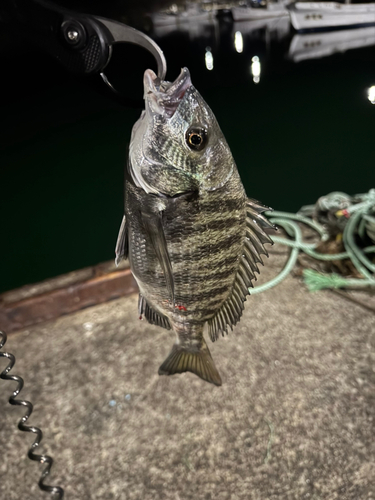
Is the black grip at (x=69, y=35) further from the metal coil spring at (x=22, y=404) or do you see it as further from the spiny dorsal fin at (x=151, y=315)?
the metal coil spring at (x=22, y=404)

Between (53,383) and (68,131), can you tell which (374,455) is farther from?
(68,131)

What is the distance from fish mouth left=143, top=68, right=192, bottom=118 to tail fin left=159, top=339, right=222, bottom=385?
558 mm

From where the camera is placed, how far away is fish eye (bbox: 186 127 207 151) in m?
0.78

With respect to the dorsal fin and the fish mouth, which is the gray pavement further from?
the fish mouth

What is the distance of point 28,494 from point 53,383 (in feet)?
1.94

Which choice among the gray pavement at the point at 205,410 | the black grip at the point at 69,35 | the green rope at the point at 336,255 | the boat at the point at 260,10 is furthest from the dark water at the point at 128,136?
the gray pavement at the point at 205,410

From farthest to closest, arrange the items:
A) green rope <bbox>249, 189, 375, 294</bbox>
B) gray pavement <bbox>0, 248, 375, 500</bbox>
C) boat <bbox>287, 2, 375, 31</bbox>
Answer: green rope <bbox>249, 189, 375, 294</bbox>, boat <bbox>287, 2, 375, 31</bbox>, gray pavement <bbox>0, 248, 375, 500</bbox>

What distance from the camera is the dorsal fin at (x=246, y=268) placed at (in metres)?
0.84

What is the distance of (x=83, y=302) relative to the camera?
8.93 ft

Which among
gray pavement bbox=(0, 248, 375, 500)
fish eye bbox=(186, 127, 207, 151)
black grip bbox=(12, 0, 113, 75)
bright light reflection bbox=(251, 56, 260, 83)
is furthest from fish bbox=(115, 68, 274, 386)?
bright light reflection bbox=(251, 56, 260, 83)

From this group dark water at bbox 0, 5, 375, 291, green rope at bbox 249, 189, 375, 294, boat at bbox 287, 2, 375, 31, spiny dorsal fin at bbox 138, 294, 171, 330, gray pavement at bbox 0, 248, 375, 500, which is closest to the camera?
spiny dorsal fin at bbox 138, 294, 171, 330

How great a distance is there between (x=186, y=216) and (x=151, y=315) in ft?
0.86

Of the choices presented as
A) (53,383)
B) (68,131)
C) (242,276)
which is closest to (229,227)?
(242,276)

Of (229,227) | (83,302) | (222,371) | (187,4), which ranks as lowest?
(222,371)
